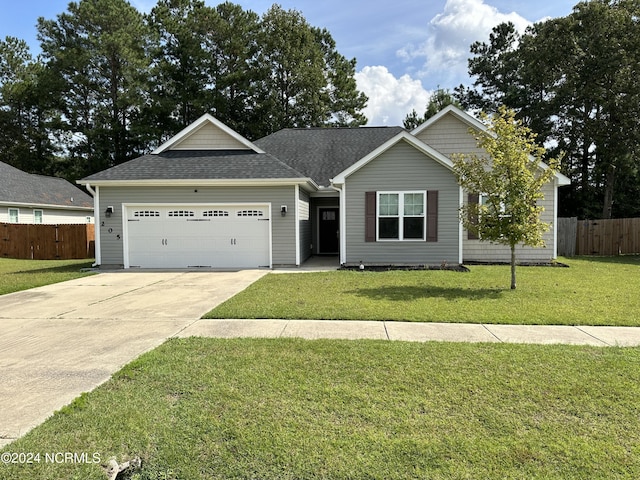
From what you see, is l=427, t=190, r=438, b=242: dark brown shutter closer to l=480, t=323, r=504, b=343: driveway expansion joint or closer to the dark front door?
the dark front door

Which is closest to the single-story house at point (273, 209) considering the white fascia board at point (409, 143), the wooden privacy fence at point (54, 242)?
the white fascia board at point (409, 143)

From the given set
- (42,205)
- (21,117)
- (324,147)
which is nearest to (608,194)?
(324,147)

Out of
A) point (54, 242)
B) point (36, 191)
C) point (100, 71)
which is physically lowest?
point (54, 242)

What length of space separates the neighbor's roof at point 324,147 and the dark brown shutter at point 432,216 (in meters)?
4.39

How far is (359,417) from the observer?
3.12 meters

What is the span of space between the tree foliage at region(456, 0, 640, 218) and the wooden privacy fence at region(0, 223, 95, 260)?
26952mm

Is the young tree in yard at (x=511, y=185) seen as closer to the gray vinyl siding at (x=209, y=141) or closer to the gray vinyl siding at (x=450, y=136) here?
the gray vinyl siding at (x=450, y=136)

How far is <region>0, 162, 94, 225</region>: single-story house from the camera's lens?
21531 millimetres

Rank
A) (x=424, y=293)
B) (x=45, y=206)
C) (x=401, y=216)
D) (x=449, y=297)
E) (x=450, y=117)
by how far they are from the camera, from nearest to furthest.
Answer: (x=449, y=297) → (x=424, y=293) → (x=401, y=216) → (x=450, y=117) → (x=45, y=206)

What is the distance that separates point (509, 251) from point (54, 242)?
1949 centimetres

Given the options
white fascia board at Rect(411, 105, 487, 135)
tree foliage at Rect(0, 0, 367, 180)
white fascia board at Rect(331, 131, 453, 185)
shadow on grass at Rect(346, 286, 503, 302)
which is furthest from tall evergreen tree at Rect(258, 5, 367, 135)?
shadow on grass at Rect(346, 286, 503, 302)

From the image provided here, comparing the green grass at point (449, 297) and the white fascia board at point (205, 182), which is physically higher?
the white fascia board at point (205, 182)

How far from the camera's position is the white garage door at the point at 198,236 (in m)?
12.9

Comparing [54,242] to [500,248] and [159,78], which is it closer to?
[159,78]
